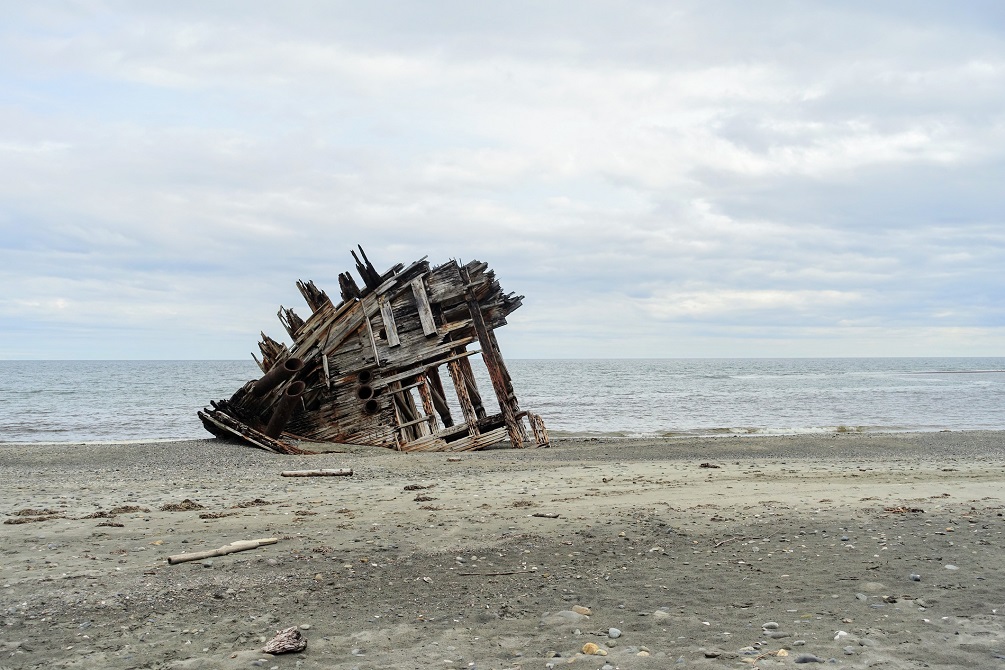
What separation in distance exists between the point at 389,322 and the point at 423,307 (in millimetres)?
839

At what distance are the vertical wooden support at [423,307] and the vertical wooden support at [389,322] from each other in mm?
615

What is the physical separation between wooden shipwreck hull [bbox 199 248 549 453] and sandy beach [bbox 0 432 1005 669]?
22.4 ft

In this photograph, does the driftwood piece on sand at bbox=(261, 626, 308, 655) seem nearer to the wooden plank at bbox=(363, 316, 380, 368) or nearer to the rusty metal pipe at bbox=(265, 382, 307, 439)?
the wooden plank at bbox=(363, 316, 380, 368)

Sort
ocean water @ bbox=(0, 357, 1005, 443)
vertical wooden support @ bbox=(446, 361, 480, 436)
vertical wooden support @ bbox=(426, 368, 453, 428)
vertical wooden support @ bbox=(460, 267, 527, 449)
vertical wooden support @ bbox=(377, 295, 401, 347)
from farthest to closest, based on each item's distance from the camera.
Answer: ocean water @ bbox=(0, 357, 1005, 443), vertical wooden support @ bbox=(426, 368, 453, 428), vertical wooden support @ bbox=(460, 267, 527, 449), vertical wooden support @ bbox=(446, 361, 480, 436), vertical wooden support @ bbox=(377, 295, 401, 347)

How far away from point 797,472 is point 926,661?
27.7ft

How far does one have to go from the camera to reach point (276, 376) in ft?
59.9

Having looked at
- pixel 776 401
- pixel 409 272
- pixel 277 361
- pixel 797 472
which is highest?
A: pixel 409 272

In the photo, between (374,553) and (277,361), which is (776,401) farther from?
(374,553)

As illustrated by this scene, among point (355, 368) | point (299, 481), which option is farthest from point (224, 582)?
point (355, 368)

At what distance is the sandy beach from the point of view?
15.9ft

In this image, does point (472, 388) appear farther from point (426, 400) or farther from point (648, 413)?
point (648, 413)

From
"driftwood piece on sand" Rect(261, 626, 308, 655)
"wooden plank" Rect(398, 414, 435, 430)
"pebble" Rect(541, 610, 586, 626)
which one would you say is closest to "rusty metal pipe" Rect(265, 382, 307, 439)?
"wooden plank" Rect(398, 414, 435, 430)

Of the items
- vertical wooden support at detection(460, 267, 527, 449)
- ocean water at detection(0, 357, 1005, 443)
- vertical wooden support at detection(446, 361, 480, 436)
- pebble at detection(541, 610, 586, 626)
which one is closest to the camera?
pebble at detection(541, 610, 586, 626)

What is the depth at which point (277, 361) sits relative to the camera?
18531 millimetres
